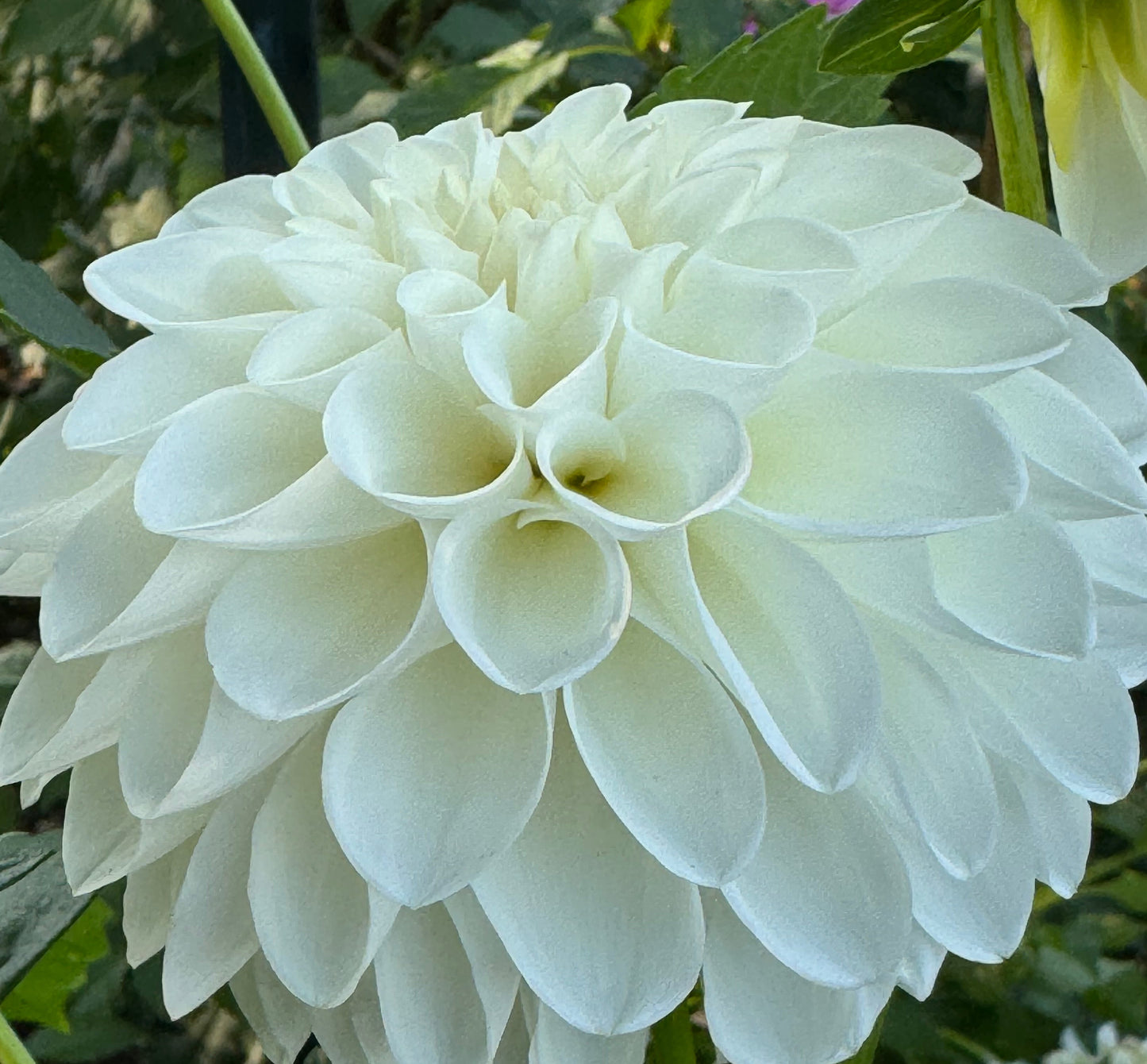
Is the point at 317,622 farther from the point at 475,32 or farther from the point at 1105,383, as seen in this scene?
the point at 475,32

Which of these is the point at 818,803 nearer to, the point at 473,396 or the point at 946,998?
the point at 473,396

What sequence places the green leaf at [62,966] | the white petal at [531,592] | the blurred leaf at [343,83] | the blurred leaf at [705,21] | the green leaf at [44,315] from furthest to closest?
1. the blurred leaf at [343,83]
2. the blurred leaf at [705,21]
3. the green leaf at [62,966]
4. the green leaf at [44,315]
5. the white petal at [531,592]

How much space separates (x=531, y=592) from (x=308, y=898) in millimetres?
73

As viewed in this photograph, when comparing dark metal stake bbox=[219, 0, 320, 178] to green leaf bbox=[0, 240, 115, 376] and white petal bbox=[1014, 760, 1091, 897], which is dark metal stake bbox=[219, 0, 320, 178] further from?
white petal bbox=[1014, 760, 1091, 897]

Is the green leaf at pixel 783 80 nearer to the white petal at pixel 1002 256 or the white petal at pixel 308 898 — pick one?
the white petal at pixel 1002 256

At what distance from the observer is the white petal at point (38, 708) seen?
0.92 feet

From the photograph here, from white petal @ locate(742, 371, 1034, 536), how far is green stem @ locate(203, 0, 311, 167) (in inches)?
8.5

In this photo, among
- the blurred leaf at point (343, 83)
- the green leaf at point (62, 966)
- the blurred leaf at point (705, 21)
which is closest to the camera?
the green leaf at point (62, 966)

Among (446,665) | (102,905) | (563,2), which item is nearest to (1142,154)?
(446,665)

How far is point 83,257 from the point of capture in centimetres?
67

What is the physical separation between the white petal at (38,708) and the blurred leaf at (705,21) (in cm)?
41

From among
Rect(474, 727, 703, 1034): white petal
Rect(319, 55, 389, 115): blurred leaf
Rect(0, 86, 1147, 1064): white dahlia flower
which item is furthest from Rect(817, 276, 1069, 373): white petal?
Rect(319, 55, 389, 115): blurred leaf

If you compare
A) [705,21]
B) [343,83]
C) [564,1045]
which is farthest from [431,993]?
[343,83]

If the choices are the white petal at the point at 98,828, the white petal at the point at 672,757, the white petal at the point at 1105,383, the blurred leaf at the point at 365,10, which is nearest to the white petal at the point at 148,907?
the white petal at the point at 98,828
